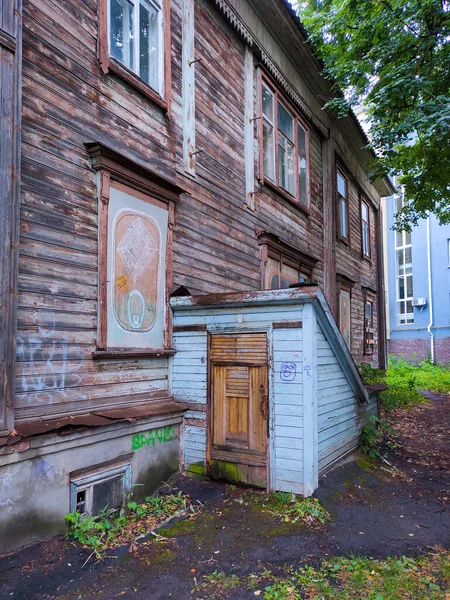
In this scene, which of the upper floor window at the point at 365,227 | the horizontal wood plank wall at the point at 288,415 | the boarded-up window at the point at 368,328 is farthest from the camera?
the upper floor window at the point at 365,227

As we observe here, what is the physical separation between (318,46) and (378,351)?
11.7m

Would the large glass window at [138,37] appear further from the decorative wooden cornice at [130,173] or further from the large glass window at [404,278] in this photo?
the large glass window at [404,278]

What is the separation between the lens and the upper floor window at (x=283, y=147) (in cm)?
899

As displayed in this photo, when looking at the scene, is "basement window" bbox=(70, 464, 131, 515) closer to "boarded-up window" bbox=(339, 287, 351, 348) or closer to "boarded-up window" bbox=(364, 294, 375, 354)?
"boarded-up window" bbox=(339, 287, 351, 348)

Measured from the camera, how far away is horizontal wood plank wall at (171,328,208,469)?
5.75m

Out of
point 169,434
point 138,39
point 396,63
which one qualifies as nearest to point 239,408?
point 169,434

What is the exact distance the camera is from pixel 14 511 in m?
3.64

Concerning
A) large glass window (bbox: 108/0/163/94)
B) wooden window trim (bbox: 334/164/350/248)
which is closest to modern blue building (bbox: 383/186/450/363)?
wooden window trim (bbox: 334/164/350/248)

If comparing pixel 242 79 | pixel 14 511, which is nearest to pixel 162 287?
pixel 14 511

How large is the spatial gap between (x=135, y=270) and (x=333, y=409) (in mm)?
3362

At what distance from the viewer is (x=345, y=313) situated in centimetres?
1364

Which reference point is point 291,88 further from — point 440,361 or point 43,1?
point 440,361

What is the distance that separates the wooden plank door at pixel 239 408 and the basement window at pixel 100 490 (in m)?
1.25

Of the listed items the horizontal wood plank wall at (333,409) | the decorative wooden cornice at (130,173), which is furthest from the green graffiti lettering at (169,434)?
the decorative wooden cornice at (130,173)
